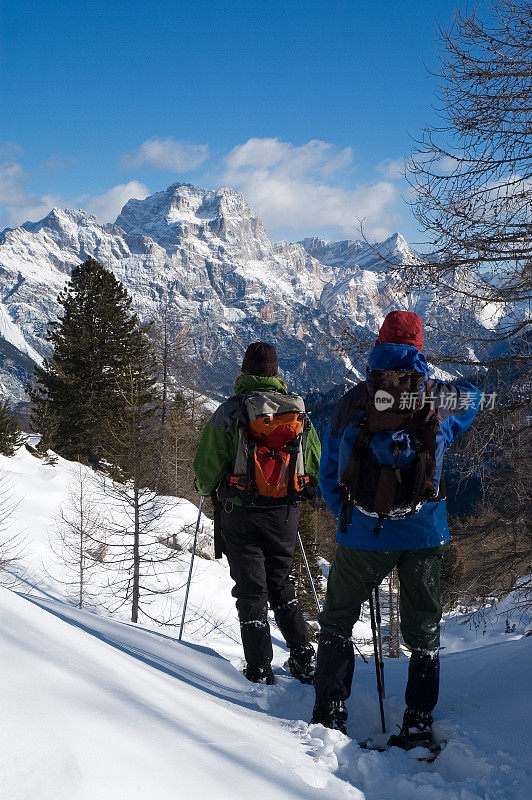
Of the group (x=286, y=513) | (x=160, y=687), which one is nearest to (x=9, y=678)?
(x=160, y=687)

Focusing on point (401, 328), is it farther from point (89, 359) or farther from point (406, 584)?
point (89, 359)

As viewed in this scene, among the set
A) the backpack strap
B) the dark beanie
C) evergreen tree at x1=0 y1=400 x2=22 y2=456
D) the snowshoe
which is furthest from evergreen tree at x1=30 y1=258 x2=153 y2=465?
the snowshoe

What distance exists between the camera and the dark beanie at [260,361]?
13.4 feet

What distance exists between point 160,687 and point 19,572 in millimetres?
13674

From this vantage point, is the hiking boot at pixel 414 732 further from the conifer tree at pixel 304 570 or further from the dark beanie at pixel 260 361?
the conifer tree at pixel 304 570

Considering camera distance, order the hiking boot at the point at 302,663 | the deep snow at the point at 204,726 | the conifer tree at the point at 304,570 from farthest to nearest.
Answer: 1. the conifer tree at the point at 304,570
2. the hiking boot at the point at 302,663
3. the deep snow at the point at 204,726

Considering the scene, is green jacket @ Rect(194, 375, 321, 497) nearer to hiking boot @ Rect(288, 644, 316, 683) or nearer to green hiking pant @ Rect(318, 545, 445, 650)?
green hiking pant @ Rect(318, 545, 445, 650)

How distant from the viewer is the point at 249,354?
4.13 metres

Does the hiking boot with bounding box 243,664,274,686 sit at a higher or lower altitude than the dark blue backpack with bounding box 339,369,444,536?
lower

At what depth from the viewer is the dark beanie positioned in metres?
4.07

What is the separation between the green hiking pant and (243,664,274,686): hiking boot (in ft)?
3.92

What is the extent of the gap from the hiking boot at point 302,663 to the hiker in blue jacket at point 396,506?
1.08 m

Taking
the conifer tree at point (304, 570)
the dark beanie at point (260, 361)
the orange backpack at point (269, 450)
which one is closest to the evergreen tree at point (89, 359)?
the conifer tree at point (304, 570)

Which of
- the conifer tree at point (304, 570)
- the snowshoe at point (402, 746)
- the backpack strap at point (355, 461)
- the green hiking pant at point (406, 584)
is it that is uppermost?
the backpack strap at point (355, 461)
